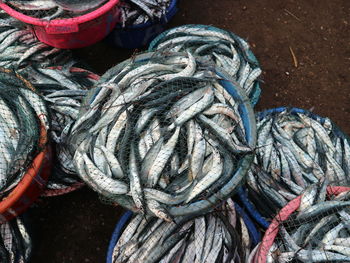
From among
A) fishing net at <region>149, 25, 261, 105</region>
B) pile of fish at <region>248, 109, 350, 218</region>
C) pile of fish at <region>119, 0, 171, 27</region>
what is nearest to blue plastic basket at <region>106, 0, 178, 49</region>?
pile of fish at <region>119, 0, 171, 27</region>

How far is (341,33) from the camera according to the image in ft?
17.7

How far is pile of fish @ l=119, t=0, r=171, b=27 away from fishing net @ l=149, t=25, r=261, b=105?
0.38 meters

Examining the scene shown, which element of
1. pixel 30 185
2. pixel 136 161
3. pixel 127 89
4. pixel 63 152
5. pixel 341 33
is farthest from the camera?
pixel 341 33

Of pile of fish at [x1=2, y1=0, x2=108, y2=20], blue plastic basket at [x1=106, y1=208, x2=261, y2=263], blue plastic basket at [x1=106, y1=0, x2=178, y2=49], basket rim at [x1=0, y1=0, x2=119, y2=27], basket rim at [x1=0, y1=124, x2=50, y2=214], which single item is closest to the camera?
basket rim at [x1=0, y1=124, x2=50, y2=214]

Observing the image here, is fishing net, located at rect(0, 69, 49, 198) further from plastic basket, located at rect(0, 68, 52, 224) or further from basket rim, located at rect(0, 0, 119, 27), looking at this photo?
basket rim, located at rect(0, 0, 119, 27)

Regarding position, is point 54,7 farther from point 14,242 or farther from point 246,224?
point 246,224

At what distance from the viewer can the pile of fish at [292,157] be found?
346 cm

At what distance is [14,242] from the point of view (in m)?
3.29

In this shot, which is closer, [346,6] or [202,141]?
→ [202,141]

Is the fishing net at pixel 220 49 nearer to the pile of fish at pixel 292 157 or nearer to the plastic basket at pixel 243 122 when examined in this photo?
the pile of fish at pixel 292 157

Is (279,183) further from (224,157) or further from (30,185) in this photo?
(30,185)

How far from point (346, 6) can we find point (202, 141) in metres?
4.36

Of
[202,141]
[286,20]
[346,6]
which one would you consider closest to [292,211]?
[202,141]

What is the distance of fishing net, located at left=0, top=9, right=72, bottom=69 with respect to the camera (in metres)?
3.92
